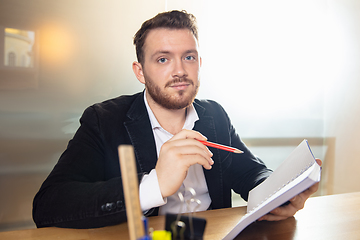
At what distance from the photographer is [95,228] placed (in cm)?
82

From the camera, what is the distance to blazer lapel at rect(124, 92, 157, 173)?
3.80 feet

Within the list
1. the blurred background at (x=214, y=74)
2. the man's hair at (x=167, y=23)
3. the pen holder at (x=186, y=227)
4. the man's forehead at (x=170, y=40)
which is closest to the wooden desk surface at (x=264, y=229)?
the pen holder at (x=186, y=227)

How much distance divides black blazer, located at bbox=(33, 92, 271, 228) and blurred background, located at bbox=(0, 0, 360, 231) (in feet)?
Answer: 2.05

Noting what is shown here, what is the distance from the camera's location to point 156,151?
46.5 inches

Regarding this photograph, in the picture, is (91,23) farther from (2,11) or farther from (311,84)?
(311,84)

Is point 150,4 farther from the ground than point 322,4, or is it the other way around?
point 322,4

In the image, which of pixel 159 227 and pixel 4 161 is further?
pixel 4 161

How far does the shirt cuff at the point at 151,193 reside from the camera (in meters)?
0.81

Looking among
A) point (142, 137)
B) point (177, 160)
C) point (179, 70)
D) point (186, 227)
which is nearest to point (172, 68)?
Answer: point (179, 70)

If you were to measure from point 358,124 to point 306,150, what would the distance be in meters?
2.20

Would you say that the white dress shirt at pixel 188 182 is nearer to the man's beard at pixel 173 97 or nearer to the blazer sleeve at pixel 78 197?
the man's beard at pixel 173 97

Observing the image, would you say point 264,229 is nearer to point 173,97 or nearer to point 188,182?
point 188,182

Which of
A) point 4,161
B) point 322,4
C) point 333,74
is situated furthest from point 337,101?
point 4,161

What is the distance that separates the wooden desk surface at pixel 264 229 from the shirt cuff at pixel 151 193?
0.06 meters
